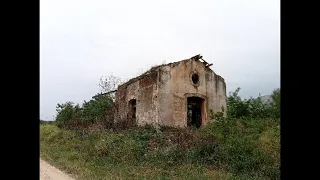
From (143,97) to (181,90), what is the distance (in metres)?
1.82

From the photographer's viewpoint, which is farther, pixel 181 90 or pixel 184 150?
pixel 181 90

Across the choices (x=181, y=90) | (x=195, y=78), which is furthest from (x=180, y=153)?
(x=195, y=78)

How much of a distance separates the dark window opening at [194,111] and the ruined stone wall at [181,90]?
0.28 meters

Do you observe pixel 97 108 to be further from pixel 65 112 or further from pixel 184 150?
pixel 184 150

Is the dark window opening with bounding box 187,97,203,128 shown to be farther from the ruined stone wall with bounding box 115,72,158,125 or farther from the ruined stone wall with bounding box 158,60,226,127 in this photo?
the ruined stone wall with bounding box 115,72,158,125

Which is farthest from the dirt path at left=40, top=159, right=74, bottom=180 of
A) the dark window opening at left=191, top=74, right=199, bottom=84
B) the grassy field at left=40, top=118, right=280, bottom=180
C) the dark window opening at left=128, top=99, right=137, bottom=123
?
the dark window opening at left=191, top=74, right=199, bottom=84

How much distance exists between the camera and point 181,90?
16.2 metres

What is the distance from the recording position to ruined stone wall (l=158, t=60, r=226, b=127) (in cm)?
1572
